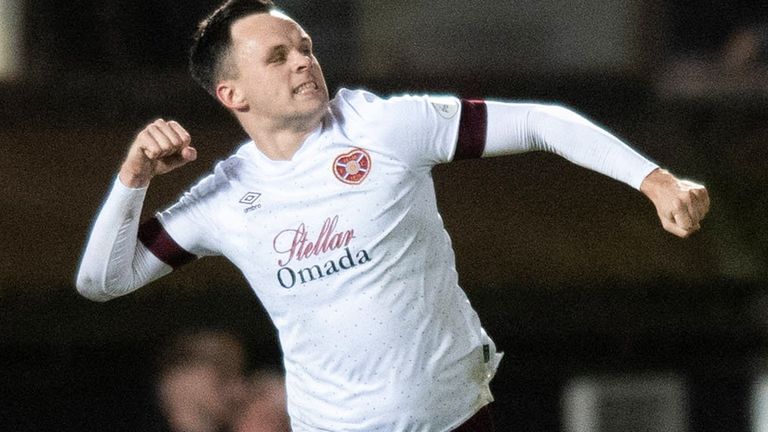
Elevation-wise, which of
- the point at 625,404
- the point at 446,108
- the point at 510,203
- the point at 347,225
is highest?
the point at 446,108

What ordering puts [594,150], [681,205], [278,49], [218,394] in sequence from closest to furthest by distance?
[681,205], [594,150], [278,49], [218,394]

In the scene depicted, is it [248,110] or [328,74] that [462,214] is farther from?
[248,110]

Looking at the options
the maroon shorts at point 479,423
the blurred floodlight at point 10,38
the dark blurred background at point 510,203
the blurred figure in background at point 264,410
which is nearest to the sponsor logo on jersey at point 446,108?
the maroon shorts at point 479,423

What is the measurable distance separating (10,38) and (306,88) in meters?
2.83

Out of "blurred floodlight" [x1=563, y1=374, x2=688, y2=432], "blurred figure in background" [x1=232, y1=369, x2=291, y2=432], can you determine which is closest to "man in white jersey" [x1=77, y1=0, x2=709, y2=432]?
"blurred figure in background" [x1=232, y1=369, x2=291, y2=432]

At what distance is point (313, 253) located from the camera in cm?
278

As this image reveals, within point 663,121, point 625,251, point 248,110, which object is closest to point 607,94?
point 663,121

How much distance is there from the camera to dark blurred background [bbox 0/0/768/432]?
5391 millimetres

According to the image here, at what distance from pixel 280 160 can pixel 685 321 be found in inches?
117

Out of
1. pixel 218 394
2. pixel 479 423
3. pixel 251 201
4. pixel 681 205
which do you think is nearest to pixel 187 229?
pixel 251 201

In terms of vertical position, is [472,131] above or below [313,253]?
above

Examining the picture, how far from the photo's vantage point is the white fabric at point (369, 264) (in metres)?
2.75

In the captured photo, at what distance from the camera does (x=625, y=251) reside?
551 cm

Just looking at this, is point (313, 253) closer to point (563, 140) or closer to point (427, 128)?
point (427, 128)
